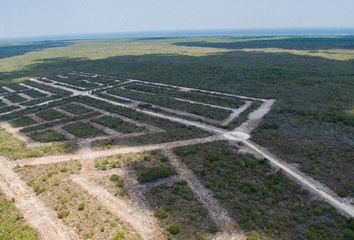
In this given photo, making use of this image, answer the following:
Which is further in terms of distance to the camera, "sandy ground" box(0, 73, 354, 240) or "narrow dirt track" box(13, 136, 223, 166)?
"narrow dirt track" box(13, 136, 223, 166)

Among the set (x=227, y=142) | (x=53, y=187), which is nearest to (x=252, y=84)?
(x=227, y=142)

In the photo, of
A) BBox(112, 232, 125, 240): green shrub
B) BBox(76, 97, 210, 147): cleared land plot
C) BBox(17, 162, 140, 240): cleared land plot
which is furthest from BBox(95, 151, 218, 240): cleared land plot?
BBox(76, 97, 210, 147): cleared land plot

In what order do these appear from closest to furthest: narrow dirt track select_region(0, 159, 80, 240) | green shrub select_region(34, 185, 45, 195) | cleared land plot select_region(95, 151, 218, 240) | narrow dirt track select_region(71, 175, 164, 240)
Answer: narrow dirt track select_region(0, 159, 80, 240) < narrow dirt track select_region(71, 175, 164, 240) < cleared land plot select_region(95, 151, 218, 240) < green shrub select_region(34, 185, 45, 195)

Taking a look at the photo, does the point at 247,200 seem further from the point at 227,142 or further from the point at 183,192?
the point at 227,142

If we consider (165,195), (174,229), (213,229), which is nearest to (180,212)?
(174,229)

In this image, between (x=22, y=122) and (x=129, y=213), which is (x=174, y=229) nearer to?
(x=129, y=213)

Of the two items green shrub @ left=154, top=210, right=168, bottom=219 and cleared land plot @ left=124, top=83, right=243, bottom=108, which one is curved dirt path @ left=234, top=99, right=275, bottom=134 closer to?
cleared land plot @ left=124, top=83, right=243, bottom=108
